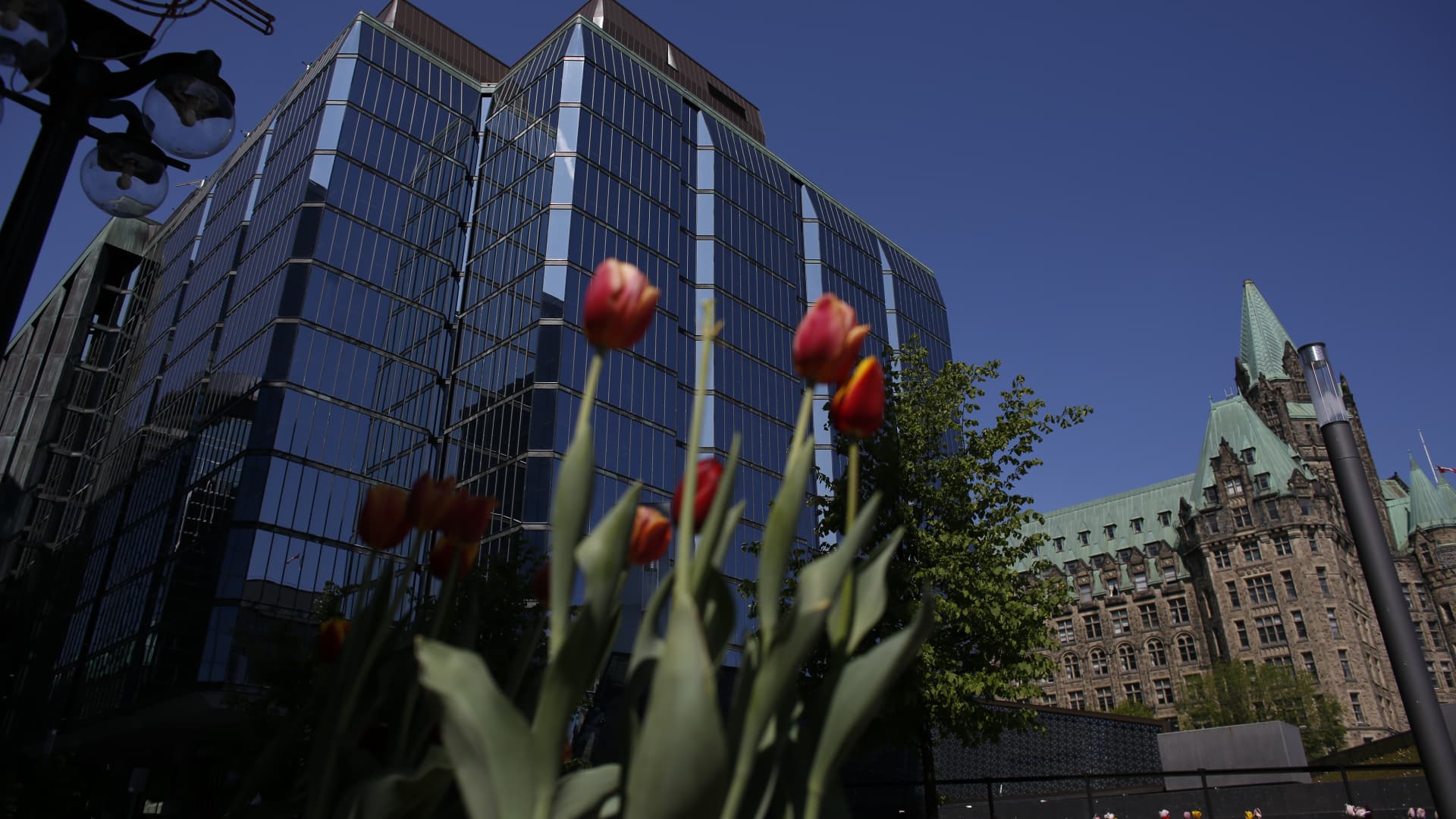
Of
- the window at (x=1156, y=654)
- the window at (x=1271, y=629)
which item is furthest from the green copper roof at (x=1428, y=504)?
the window at (x=1156, y=654)

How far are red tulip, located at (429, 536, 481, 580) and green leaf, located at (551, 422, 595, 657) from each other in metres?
0.69

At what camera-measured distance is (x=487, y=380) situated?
3347cm

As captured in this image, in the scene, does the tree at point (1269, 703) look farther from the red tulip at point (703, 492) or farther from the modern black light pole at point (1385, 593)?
the red tulip at point (703, 492)

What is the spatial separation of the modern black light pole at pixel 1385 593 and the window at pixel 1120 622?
76520 millimetres

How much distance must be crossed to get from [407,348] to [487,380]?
3.90m

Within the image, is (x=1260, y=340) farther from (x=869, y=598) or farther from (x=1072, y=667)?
(x=869, y=598)

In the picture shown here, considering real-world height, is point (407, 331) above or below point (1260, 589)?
above

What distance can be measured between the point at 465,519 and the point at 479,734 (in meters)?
0.92

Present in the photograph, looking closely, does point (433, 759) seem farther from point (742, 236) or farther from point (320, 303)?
point (742, 236)

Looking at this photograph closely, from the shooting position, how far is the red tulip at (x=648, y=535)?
7.39 feet

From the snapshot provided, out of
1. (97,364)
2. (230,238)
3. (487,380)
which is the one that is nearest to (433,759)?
(487,380)

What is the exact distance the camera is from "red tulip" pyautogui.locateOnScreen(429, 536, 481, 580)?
2506mm

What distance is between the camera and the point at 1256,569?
65.7m

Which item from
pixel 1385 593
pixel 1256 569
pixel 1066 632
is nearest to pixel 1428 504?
pixel 1256 569
